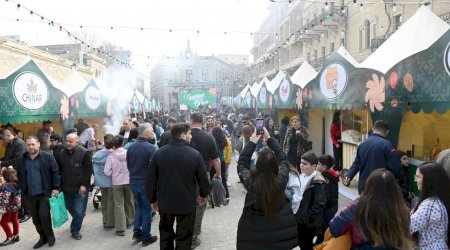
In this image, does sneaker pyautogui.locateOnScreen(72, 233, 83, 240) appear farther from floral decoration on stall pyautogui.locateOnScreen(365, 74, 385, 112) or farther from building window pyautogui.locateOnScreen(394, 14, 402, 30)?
building window pyautogui.locateOnScreen(394, 14, 402, 30)

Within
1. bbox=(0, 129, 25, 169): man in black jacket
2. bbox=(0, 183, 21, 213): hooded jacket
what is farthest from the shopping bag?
bbox=(0, 129, 25, 169): man in black jacket

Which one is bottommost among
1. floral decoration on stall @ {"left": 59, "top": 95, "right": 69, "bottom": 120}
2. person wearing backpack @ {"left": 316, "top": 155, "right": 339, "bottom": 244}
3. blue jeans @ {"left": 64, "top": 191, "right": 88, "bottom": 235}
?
blue jeans @ {"left": 64, "top": 191, "right": 88, "bottom": 235}

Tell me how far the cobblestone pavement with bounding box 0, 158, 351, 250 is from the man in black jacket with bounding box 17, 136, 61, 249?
346 millimetres

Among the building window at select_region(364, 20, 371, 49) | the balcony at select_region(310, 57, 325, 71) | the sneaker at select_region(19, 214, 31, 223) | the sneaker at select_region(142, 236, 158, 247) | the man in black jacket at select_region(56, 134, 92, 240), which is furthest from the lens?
the balcony at select_region(310, 57, 325, 71)

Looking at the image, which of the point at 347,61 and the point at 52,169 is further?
the point at 347,61

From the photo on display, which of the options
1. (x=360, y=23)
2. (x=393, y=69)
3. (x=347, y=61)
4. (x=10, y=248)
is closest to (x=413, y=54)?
(x=393, y=69)

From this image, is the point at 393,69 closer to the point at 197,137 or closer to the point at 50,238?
the point at 197,137

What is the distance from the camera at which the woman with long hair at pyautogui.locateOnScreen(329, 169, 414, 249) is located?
247 cm

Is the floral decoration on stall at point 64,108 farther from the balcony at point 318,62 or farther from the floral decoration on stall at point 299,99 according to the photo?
the balcony at point 318,62

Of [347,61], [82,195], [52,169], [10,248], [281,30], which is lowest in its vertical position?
[10,248]

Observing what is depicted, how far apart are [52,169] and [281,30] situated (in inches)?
1583

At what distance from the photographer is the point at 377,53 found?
289 inches

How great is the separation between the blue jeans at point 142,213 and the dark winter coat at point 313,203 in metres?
2.55

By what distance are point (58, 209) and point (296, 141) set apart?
16.3ft
